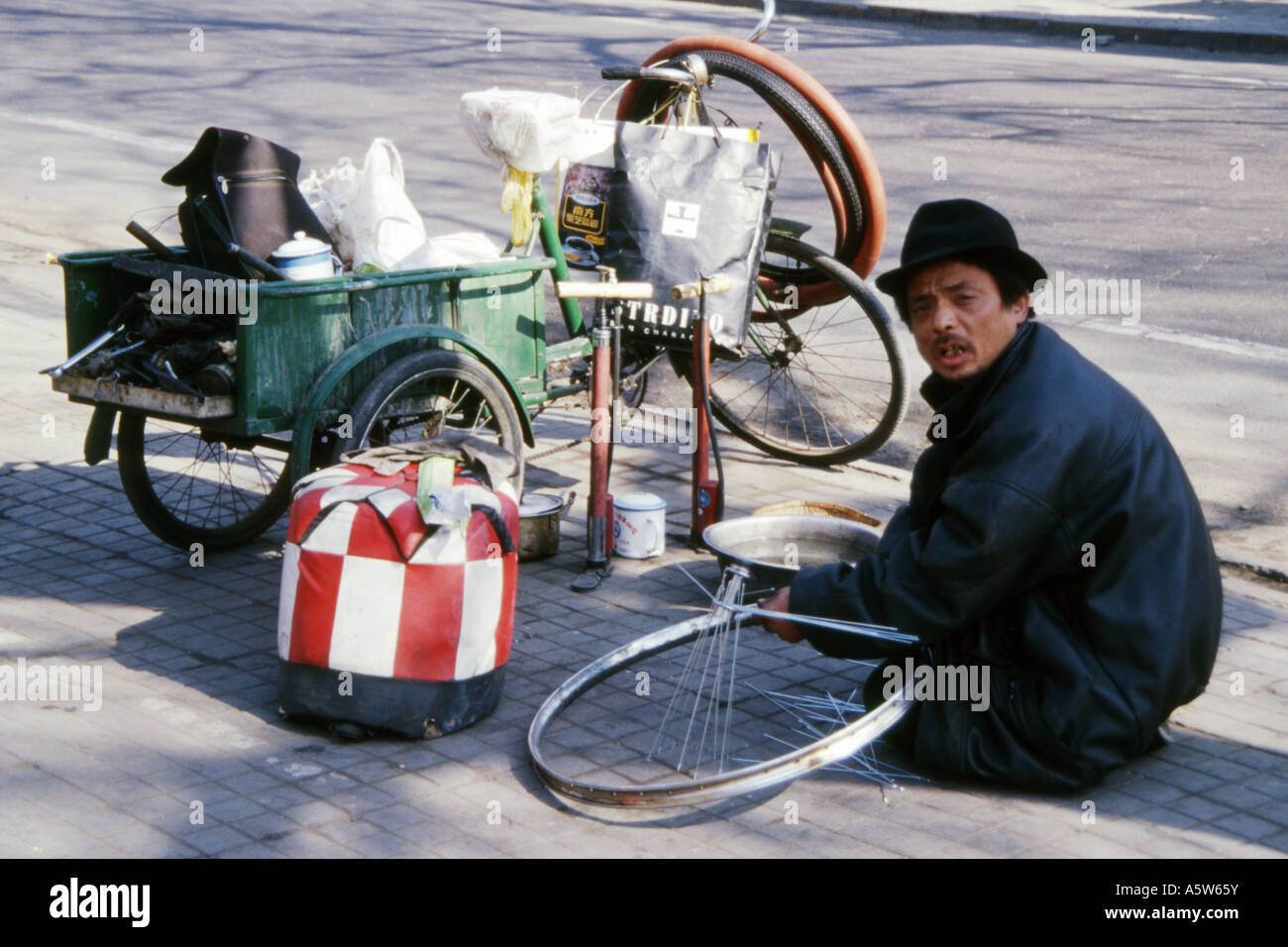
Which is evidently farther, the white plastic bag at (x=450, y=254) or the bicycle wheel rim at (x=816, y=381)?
the bicycle wheel rim at (x=816, y=381)

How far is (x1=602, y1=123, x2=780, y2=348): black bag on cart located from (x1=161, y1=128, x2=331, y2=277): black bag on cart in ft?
4.12

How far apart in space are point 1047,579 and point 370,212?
9.83 ft

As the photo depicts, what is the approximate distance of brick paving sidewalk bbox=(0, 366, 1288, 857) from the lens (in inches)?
143

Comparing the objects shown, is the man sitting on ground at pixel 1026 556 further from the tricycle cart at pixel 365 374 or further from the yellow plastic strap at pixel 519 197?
the yellow plastic strap at pixel 519 197

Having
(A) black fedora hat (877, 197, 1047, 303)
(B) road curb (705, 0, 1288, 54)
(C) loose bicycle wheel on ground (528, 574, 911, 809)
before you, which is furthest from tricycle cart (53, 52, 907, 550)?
(B) road curb (705, 0, 1288, 54)

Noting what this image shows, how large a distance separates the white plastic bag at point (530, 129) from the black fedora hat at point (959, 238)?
7.21 ft

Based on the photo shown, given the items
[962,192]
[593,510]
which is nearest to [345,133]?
[962,192]

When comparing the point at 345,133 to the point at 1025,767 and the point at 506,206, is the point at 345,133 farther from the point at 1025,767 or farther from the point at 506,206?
the point at 1025,767

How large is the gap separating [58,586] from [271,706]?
→ 51.3 inches

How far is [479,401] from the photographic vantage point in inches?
214

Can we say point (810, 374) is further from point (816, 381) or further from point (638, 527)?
point (638, 527)

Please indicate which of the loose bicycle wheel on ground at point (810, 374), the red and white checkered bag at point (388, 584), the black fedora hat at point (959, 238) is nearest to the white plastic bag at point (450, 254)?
the loose bicycle wheel on ground at point (810, 374)

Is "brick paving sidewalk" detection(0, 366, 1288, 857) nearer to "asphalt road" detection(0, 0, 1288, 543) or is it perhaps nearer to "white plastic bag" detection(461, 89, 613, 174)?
"white plastic bag" detection(461, 89, 613, 174)

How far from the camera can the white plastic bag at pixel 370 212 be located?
5.59m
